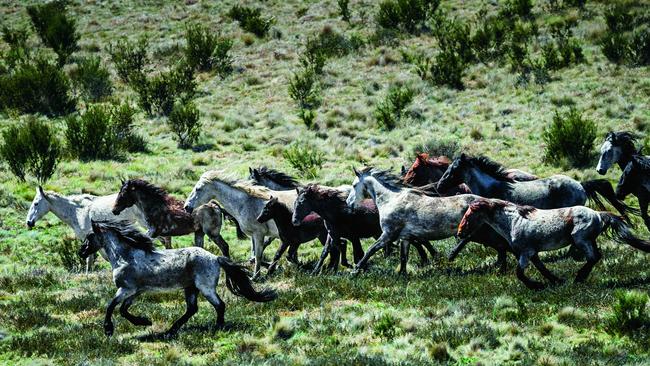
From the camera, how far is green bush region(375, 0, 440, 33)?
38969 mm

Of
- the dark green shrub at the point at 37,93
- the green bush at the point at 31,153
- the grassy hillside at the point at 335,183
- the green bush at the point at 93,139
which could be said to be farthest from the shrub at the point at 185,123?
the dark green shrub at the point at 37,93

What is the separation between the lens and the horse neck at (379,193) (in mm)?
12594

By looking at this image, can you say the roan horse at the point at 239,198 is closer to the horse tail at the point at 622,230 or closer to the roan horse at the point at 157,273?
the roan horse at the point at 157,273

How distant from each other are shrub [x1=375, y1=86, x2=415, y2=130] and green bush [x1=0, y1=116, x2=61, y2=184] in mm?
11529

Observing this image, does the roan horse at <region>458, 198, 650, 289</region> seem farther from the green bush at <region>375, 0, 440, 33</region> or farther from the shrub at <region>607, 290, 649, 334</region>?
the green bush at <region>375, 0, 440, 33</region>

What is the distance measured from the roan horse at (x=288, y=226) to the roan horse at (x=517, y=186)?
7.87 ft

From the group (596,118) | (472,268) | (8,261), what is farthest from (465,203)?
(596,118)

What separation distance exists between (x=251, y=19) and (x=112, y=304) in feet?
111

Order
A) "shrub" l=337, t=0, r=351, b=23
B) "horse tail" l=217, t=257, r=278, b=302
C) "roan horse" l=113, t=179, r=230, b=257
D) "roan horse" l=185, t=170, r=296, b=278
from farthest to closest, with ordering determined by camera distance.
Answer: "shrub" l=337, t=0, r=351, b=23
"roan horse" l=113, t=179, r=230, b=257
"roan horse" l=185, t=170, r=296, b=278
"horse tail" l=217, t=257, r=278, b=302

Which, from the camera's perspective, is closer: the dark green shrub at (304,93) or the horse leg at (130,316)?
the horse leg at (130,316)

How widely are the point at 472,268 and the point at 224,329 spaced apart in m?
4.75

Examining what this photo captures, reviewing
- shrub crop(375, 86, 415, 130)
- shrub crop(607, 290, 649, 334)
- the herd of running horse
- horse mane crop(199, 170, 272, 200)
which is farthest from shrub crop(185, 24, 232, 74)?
shrub crop(607, 290, 649, 334)

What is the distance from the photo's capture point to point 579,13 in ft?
121

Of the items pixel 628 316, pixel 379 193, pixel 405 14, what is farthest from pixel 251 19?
pixel 628 316
